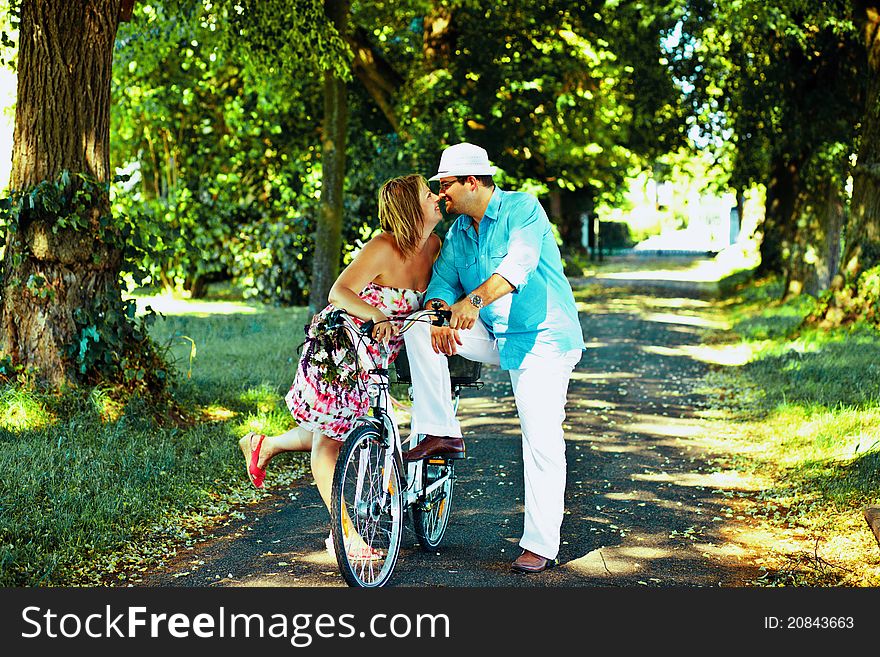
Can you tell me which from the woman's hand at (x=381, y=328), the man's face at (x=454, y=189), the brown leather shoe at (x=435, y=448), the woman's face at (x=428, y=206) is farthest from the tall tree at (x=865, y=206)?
the woman's hand at (x=381, y=328)

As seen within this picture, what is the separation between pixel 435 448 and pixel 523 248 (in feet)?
3.76

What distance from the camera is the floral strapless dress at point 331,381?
541cm

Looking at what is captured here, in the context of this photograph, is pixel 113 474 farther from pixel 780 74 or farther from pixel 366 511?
pixel 780 74

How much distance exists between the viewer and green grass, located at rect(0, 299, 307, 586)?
19.0ft

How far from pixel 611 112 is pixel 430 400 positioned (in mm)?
19984

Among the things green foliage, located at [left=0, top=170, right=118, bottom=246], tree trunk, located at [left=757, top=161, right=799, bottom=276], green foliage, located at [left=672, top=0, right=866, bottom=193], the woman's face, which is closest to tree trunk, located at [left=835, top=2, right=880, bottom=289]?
Answer: green foliage, located at [left=672, top=0, right=866, bottom=193]

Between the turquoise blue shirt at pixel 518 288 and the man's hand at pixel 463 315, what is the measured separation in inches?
16.2

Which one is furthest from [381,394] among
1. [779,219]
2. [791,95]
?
[779,219]

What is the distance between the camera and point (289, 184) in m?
23.3

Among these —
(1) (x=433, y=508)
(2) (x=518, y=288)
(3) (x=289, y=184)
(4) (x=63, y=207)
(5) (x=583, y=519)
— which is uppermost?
(3) (x=289, y=184)

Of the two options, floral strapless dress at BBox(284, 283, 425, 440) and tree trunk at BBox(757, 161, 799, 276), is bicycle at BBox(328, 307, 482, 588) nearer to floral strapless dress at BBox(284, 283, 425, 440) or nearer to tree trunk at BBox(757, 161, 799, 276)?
floral strapless dress at BBox(284, 283, 425, 440)

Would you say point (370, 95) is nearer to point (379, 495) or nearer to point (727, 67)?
point (727, 67)

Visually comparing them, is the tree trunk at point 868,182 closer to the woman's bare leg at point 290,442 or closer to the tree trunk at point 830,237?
the tree trunk at point 830,237

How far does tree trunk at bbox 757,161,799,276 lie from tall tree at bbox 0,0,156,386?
19881 mm
